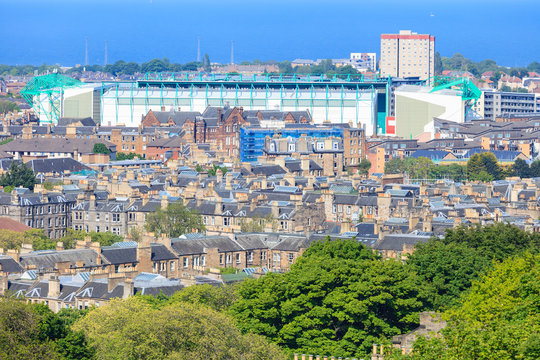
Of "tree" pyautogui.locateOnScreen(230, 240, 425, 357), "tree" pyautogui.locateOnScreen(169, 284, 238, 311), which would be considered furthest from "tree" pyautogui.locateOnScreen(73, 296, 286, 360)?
"tree" pyautogui.locateOnScreen(169, 284, 238, 311)

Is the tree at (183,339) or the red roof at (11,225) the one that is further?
the red roof at (11,225)

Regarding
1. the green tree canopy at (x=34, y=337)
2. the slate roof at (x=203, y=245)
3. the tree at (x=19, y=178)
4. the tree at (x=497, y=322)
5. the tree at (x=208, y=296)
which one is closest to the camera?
the tree at (x=497, y=322)

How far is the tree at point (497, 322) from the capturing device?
3906 centimetres

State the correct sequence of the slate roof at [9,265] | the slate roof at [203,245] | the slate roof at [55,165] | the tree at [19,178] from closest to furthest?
the slate roof at [9,265] < the slate roof at [203,245] < the tree at [19,178] < the slate roof at [55,165]

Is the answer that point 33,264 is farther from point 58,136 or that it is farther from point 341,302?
point 58,136

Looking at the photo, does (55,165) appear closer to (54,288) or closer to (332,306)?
(54,288)

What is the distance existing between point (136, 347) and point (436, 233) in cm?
4262

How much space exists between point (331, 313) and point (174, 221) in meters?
38.9

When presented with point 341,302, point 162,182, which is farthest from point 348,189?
point 341,302

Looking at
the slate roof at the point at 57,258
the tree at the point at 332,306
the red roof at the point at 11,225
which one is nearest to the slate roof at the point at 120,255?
the slate roof at the point at 57,258

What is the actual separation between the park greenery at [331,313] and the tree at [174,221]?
24459mm

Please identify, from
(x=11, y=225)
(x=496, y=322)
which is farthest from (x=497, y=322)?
(x=11, y=225)

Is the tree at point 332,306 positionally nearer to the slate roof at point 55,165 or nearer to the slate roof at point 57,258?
the slate roof at point 57,258

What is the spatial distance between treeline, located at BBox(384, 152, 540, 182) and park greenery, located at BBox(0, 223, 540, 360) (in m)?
67.0
